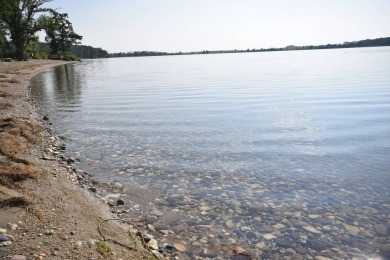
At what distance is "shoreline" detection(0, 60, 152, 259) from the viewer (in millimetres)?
4199

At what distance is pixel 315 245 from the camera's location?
17.5 feet

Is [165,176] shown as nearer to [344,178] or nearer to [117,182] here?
[117,182]

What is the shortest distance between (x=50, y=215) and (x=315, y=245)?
461 cm

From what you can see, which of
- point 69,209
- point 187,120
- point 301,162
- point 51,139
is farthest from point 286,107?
point 69,209

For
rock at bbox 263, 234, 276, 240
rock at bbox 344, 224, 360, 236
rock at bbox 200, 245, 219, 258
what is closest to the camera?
rock at bbox 200, 245, 219, 258

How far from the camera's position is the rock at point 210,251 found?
5.11 m

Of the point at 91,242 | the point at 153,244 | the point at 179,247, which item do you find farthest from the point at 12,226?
the point at 179,247

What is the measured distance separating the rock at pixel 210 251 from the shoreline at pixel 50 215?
3.12 feet

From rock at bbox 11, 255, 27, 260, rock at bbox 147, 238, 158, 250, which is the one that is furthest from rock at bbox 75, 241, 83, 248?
rock at bbox 147, 238, 158, 250

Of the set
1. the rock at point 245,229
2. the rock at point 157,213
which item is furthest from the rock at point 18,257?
the rock at point 245,229

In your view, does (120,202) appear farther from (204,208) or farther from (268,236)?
(268,236)

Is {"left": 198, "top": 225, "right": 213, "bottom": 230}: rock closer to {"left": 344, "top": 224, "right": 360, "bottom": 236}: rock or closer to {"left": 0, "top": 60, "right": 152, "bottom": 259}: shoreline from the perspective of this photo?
{"left": 0, "top": 60, "right": 152, "bottom": 259}: shoreline

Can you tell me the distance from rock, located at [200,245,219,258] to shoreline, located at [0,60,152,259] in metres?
0.95

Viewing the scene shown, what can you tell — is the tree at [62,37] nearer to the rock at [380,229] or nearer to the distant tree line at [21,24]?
the distant tree line at [21,24]
